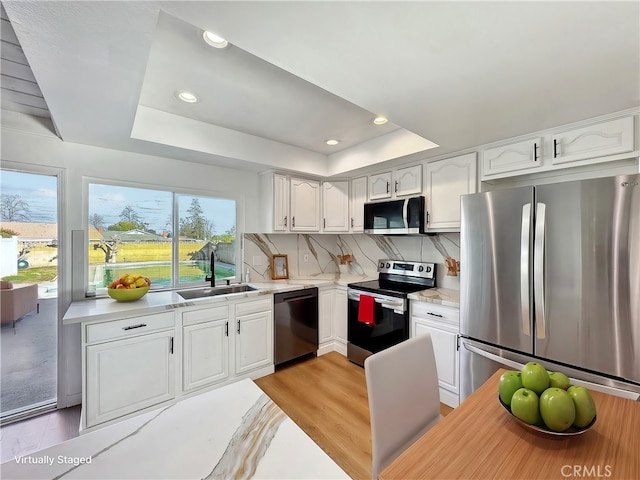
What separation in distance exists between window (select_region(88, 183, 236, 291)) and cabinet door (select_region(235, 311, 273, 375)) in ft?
2.43

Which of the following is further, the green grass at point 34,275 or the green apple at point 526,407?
the green grass at point 34,275

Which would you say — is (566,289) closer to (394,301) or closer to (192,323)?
(394,301)

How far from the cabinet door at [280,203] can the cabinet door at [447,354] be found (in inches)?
73.2

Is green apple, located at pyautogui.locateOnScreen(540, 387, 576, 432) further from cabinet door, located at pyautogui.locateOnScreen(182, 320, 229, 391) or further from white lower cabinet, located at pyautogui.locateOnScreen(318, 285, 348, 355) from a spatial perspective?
white lower cabinet, located at pyautogui.locateOnScreen(318, 285, 348, 355)

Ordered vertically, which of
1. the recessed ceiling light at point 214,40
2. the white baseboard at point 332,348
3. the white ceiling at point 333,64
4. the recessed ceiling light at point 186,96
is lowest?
the white baseboard at point 332,348

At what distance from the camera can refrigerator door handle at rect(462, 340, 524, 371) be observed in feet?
6.04

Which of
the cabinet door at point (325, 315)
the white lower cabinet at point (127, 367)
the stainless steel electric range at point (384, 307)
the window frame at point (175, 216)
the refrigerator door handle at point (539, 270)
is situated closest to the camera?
the refrigerator door handle at point (539, 270)

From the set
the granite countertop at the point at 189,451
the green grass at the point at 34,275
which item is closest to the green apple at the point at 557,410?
the granite countertop at the point at 189,451

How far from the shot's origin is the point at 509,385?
0.95m

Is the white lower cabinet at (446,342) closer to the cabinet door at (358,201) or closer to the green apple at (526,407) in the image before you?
the cabinet door at (358,201)

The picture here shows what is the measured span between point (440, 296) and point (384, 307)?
0.55 meters

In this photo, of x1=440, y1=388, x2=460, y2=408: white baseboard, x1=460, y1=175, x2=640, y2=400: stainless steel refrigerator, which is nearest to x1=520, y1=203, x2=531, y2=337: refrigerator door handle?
x1=460, y1=175, x2=640, y2=400: stainless steel refrigerator

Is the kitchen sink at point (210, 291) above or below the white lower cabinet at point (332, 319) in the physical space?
above

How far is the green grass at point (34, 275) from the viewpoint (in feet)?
7.24
